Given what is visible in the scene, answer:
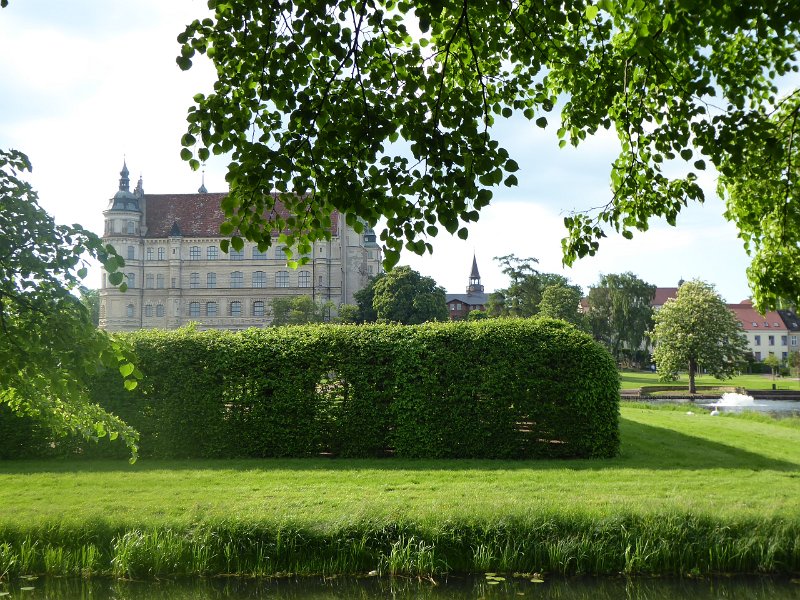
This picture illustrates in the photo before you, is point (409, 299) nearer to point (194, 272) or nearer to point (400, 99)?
point (194, 272)

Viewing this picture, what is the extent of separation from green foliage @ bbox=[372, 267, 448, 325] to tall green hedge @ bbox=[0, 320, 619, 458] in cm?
5194

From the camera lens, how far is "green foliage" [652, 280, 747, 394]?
173 feet

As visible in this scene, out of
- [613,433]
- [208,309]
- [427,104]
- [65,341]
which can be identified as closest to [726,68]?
[427,104]

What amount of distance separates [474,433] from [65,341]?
378 inches

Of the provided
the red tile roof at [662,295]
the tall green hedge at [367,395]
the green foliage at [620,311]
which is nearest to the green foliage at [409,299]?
the green foliage at [620,311]

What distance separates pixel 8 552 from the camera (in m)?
8.69

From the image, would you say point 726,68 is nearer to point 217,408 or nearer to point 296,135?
point 296,135

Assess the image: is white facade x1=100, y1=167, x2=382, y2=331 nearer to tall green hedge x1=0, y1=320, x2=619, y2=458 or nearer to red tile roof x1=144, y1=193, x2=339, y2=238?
red tile roof x1=144, y1=193, x2=339, y2=238

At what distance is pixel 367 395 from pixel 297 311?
59.0 metres

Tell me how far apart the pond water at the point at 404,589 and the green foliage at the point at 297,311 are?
6505 cm

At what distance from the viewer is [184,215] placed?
90500 millimetres

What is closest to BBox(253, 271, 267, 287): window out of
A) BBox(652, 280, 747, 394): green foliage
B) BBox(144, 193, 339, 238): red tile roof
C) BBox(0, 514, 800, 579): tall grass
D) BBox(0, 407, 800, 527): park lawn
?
BBox(144, 193, 339, 238): red tile roof

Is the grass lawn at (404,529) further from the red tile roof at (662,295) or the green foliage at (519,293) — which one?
the red tile roof at (662,295)

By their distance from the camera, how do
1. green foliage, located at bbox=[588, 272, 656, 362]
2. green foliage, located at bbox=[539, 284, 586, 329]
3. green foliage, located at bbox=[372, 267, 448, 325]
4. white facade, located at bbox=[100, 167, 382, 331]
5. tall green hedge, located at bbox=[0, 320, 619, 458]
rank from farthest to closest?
white facade, located at bbox=[100, 167, 382, 331], green foliage, located at bbox=[588, 272, 656, 362], green foliage, located at bbox=[372, 267, 448, 325], green foliage, located at bbox=[539, 284, 586, 329], tall green hedge, located at bbox=[0, 320, 619, 458]
